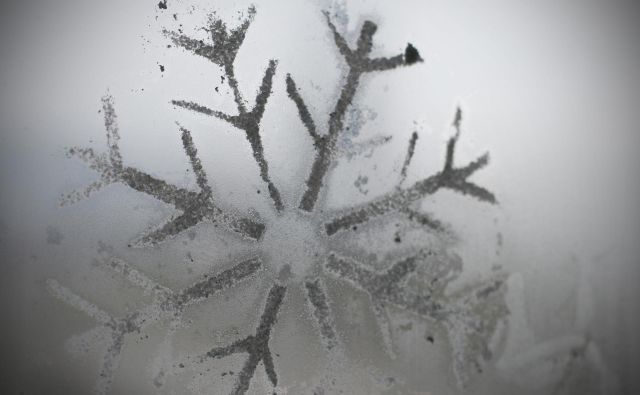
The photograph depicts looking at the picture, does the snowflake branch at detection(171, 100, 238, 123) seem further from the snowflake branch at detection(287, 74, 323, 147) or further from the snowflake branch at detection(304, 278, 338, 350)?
the snowflake branch at detection(304, 278, 338, 350)

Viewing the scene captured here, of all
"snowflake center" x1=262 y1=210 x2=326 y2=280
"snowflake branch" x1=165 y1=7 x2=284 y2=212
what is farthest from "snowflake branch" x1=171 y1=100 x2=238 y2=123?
"snowflake center" x1=262 y1=210 x2=326 y2=280

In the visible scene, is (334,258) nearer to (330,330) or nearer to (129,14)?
(330,330)

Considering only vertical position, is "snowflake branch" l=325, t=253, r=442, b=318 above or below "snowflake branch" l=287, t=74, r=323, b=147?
below

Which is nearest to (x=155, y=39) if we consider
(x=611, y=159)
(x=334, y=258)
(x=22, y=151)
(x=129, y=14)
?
(x=129, y=14)

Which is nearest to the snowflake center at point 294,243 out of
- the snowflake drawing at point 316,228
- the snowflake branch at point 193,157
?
the snowflake drawing at point 316,228

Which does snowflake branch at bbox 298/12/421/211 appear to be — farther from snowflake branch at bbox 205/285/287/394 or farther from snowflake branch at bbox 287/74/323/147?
snowflake branch at bbox 205/285/287/394

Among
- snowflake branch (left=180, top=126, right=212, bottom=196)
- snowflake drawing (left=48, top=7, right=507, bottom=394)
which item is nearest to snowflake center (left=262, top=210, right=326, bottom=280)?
snowflake drawing (left=48, top=7, right=507, bottom=394)

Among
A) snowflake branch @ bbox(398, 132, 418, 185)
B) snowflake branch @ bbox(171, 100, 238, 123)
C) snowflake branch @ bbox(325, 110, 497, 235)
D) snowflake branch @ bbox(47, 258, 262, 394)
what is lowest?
snowflake branch @ bbox(47, 258, 262, 394)
